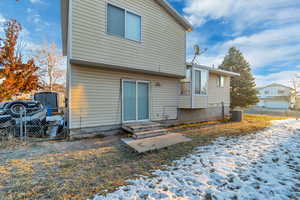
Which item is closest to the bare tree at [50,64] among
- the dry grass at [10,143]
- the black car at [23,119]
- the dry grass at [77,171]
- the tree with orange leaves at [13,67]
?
the tree with orange leaves at [13,67]

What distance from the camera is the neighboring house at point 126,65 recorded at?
4828mm

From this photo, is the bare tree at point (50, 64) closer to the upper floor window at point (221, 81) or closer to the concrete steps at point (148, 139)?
the concrete steps at point (148, 139)

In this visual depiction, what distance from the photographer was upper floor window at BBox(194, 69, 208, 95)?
26.2 ft

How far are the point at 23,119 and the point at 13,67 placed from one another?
24.4 feet

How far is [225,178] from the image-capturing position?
2594mm

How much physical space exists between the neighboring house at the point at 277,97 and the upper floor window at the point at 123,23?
3350 centimetres

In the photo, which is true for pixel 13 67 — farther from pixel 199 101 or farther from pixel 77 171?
pixel 199 101

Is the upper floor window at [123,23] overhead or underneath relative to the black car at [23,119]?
overhead

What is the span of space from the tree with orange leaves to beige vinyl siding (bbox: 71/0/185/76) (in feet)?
27.2

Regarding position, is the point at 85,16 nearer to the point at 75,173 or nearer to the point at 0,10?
the point at 75,173

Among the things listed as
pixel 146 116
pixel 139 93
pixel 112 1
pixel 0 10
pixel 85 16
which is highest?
pixel 0 10

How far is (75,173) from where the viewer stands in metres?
2.75

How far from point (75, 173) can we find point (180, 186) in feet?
7.21

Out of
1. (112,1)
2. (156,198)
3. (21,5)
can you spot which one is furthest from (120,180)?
(21,5)
